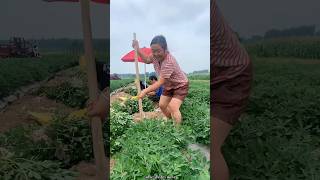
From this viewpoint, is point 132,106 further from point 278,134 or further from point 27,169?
point 278,134

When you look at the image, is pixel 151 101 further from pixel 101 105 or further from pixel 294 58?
pixel 294 58

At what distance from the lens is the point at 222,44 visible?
11.6ft

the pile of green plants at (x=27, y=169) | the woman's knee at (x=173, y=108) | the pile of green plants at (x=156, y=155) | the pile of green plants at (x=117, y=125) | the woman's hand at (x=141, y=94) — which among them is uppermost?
the woman's hand at (x=141, y=94)

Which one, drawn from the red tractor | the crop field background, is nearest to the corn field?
the crop field background

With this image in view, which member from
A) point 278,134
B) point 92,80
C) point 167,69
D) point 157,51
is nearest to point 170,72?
point 167,69

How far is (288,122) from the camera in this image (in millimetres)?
5414

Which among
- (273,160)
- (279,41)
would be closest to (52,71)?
(279,41)

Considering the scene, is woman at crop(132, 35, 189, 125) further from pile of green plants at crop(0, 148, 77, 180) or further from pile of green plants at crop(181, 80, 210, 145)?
pile of green plants at crop(0, 148, 77, 180)

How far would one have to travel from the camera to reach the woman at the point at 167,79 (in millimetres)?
3416

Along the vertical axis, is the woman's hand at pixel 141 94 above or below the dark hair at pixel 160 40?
below

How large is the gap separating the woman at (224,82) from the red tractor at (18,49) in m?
5.82

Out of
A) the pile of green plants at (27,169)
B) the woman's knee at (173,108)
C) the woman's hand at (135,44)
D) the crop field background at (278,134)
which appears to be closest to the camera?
the woman's hand at (135,44)

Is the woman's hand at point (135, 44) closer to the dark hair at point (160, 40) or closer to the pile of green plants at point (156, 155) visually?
the dark hair at point (160, 40)

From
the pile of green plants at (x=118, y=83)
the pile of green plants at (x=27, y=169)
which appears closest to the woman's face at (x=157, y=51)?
the pile of green plants at (x=118, y=83)
